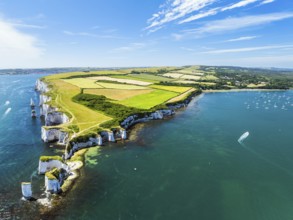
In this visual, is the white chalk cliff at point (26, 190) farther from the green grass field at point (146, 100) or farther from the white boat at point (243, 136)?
the green grass field at point (146, 100)

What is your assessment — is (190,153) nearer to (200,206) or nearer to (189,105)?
(200,206)

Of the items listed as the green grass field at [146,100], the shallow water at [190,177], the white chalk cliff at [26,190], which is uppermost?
the green grass field at [146,100]

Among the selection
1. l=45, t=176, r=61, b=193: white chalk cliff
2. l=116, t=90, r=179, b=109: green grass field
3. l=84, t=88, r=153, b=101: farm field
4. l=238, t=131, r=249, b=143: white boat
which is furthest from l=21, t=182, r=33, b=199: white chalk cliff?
l=84, t=88, r=153, b=101: farm field

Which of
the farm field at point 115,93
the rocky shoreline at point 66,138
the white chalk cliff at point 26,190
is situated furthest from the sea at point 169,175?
→ the farm field at point 115,93

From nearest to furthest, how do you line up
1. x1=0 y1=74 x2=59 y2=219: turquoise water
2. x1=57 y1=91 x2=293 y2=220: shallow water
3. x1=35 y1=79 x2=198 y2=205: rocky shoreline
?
x1=57 y1=91 x2=293 y2=220: shallow water → x1=0 y1=74 x2=59 y2=219: turquoise water → x1=35 y1=79 x2=198 y2=205: rocky shoreline

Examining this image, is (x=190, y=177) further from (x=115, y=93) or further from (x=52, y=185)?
(x=115, y=93)

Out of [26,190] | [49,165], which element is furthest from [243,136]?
[26,190]

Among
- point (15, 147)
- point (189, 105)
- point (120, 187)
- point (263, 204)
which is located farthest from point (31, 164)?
point (189, 105)

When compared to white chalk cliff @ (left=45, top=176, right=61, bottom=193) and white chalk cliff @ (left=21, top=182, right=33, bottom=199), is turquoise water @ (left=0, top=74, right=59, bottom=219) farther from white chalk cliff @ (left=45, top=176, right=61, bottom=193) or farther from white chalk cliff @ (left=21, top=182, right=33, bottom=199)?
white chalk cliff @ (left=45, top=176, right=61, bottom=193)
